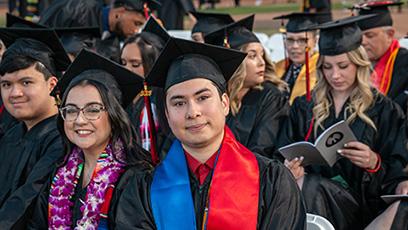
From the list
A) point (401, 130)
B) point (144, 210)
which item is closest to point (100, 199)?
point (144, 210)

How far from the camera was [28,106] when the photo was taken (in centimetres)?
381

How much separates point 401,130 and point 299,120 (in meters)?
0.67

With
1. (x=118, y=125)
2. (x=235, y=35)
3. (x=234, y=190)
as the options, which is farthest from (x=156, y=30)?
(x=234, y=190)

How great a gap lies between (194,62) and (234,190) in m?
0.61

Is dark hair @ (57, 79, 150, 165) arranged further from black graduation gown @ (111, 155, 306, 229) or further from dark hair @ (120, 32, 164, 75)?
dark hair @ (120, 32, 164, 75)

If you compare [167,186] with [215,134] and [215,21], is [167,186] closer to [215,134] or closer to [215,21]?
[215,134]

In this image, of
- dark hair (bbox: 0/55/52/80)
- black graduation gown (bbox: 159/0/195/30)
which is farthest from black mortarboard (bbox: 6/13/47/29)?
black graduation gown (bbox: 159/0/195/30)

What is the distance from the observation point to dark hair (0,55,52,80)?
3.83 metres

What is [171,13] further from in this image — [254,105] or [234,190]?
[234,190]

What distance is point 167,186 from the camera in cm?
295

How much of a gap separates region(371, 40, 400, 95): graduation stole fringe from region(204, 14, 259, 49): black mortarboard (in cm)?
117

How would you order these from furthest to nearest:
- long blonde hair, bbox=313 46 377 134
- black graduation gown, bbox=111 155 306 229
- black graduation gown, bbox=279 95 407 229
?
long blonde hair, bbox=313 46 377 134
black graduation gown, bbox=279 95 407 229
black graduation gown, bbox=111 155 306 229

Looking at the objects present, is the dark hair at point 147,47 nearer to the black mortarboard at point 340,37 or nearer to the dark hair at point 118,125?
the black mortarboard at point 340,37

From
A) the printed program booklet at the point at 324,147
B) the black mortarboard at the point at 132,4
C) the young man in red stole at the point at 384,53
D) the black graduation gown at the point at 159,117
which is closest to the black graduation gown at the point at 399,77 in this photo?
the young man in red stole at the point at 384,53
